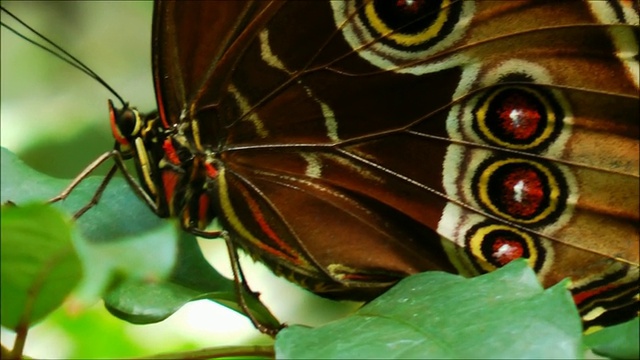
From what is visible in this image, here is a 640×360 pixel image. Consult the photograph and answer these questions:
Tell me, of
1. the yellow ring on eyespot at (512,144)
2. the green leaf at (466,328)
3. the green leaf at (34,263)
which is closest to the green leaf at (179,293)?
the green leaf at (34,263)

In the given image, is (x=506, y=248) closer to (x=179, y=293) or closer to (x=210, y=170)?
(x=210, y=170)

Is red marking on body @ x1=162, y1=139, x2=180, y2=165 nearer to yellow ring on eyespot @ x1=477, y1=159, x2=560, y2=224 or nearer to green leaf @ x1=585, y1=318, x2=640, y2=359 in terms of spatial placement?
yellow ring on eyespot @ x1=477, y1=159, x2=560, y2=224

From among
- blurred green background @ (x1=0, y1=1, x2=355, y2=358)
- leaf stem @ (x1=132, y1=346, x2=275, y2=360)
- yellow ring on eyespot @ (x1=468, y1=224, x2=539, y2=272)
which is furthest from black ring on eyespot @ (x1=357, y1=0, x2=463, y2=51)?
blurred green background @ (x1=0, y1=1, x2=355, y2=358)

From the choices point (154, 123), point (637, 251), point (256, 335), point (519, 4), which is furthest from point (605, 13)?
point (256, 335)

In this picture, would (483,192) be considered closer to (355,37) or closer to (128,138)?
(355,37)

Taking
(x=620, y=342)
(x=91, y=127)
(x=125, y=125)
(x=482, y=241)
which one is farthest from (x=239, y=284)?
(x=91, y=127)

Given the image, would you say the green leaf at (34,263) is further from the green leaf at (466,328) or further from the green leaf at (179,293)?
the green leaf at (466,328)

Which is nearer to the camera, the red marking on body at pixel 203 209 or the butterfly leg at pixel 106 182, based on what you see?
the butterfly leg at pixel 106 182
